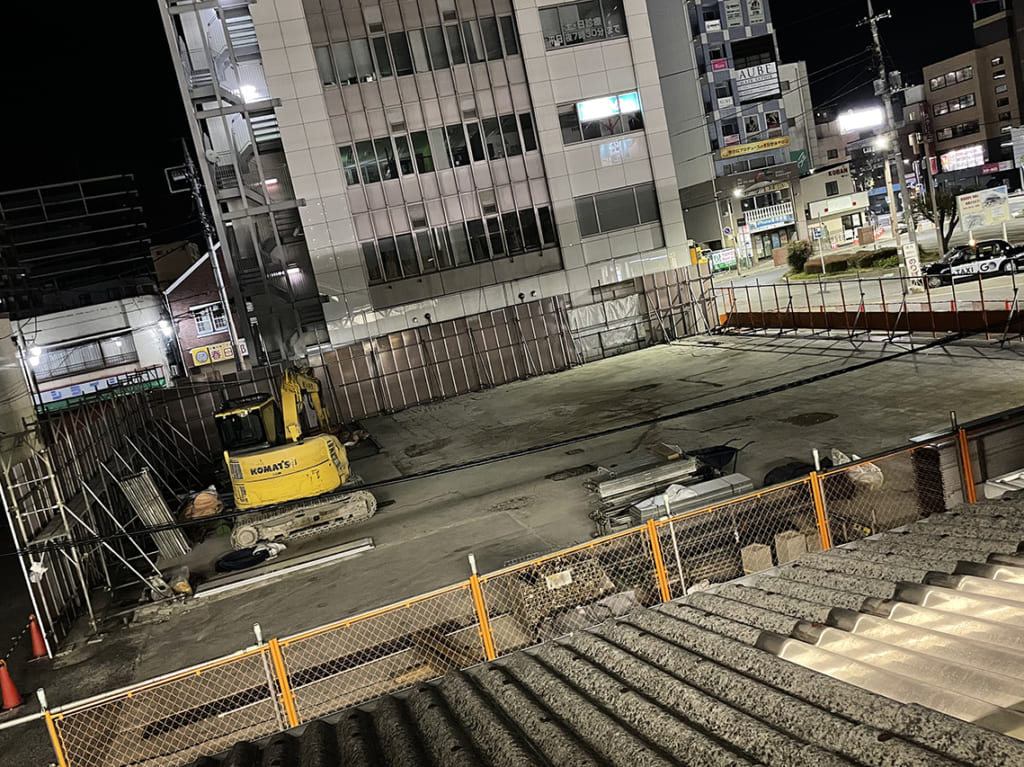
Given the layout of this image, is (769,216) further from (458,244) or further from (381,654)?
(381,654)

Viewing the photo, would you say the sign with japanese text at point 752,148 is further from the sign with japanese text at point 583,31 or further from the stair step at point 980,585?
the stair step at point 980,585

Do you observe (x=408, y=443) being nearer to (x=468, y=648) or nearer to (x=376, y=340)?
(x=376, y=340)

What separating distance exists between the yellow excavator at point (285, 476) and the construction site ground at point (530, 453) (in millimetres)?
598

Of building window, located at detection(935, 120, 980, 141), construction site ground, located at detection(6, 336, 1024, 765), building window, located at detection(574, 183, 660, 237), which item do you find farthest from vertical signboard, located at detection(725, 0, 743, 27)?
construction site ground, located at detection(6, 336, 1024, 765)

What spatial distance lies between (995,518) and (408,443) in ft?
59.9

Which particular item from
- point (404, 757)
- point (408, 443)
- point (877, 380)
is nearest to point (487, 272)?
point (408, 443)

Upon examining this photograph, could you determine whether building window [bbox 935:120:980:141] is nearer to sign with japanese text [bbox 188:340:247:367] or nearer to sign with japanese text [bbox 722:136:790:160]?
sign with japanese text [bbox 722:136:790:160]

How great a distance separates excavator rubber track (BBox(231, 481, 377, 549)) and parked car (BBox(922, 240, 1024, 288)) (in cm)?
2748

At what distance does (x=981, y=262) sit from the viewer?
32469 millimetres

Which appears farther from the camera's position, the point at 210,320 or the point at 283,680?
the point at 210,320

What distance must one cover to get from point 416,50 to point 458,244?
350 inches

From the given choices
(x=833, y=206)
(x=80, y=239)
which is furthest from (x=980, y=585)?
(x=80, y=239)

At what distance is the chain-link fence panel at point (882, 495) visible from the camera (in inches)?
434

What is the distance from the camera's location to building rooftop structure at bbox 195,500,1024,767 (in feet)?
14.1
